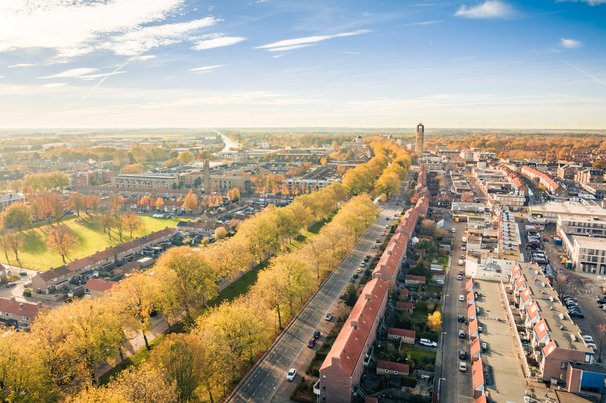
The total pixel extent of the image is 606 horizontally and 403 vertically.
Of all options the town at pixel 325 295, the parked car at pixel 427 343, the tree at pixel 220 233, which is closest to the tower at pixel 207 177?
the town at pixel 325 295

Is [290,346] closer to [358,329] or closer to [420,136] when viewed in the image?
[358,329]

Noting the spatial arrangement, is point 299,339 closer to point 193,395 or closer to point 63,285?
point 193,395

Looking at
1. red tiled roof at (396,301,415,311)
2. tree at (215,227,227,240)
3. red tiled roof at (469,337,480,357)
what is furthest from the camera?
tree at (215,227,227,240)

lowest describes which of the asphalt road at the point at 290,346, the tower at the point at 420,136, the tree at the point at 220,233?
the asphalt road at the point at 290,346

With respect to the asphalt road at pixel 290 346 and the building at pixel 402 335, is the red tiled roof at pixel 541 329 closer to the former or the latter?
the building at pixel 402 335

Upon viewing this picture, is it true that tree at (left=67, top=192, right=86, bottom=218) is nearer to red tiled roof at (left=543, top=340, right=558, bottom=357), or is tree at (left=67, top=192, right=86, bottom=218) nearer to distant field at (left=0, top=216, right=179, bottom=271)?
distant field at (left=0, top=216, right=179, bottom=271)

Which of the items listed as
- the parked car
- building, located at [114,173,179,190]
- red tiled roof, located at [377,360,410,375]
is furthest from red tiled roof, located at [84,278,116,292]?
building, located at [114,173,179,190]
